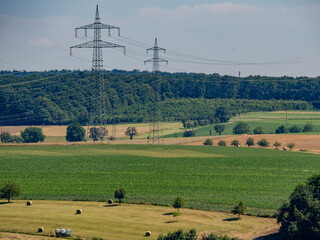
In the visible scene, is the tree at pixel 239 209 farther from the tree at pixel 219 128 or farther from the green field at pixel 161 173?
the tree at pixel 219 128

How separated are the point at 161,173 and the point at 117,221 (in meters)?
37.1

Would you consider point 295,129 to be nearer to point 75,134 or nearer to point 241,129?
point 241,129

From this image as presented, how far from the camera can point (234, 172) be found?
108m

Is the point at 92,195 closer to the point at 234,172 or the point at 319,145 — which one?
the point at 234,172

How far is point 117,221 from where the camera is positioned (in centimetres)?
7006

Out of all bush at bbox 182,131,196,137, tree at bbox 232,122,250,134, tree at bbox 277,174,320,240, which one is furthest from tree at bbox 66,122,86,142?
tree at bbox 277,174,320,240

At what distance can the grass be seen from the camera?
66.0 meters

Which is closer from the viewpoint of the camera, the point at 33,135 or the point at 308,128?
the point at 33,135

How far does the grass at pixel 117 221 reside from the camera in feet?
217

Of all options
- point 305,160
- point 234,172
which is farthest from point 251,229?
point 305,160

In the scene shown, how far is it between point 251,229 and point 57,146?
8449 cm

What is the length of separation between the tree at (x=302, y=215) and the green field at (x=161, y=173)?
436 inches

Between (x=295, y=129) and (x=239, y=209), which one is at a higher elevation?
(x=295, y=129)

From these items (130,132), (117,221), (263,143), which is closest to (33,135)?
(130,132)
